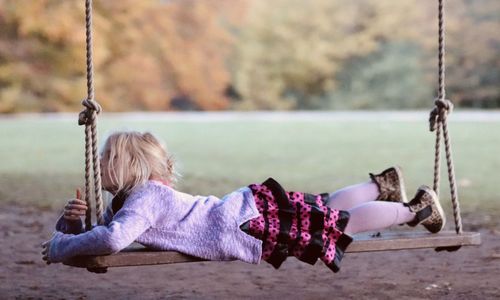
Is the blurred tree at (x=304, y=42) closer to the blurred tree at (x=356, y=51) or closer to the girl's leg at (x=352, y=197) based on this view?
the blurred tree at (x=356, y=51)

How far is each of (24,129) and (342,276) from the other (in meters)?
15.5

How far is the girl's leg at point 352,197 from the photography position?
Answer: 3471mm

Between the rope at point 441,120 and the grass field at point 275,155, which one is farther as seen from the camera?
the grass field at point 275,155

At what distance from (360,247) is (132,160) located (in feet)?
2.59

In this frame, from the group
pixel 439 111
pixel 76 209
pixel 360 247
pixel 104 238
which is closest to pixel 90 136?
pixel 76 209

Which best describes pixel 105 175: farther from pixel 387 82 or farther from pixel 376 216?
pixel 387 82

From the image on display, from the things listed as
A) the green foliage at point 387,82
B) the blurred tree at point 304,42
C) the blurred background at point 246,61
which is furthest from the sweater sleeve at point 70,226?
the blurred tree at point 304,42

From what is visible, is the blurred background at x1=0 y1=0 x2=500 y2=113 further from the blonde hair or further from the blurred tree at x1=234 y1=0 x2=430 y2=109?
the blonde hair

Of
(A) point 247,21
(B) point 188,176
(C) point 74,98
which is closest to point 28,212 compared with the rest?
(B) point 188,176

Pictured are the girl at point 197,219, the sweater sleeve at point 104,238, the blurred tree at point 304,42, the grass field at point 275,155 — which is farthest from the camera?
the blurred tree at point 304,42

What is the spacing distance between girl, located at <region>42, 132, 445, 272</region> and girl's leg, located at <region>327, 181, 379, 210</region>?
0.22 metres

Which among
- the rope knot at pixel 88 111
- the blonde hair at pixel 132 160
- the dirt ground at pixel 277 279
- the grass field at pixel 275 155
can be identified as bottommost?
the dirt ground at pixel 277 279

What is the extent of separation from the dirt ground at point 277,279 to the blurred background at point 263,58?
21.8 meters

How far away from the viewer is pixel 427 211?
3301 mm
